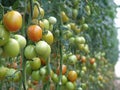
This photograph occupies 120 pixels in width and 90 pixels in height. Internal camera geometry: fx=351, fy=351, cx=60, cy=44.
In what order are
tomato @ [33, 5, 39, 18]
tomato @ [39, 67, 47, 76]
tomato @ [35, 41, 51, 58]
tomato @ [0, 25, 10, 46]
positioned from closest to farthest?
tomato @ [0, 25, 10, 46]
tomato @ [35, 41, 51, 58]
tomato @ [33, 5, 39, 18]
tomato @ [39, 67, 47, 76]

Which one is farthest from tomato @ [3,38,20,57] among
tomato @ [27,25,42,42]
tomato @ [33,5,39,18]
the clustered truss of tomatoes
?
tomato @ [33,5,39,18]

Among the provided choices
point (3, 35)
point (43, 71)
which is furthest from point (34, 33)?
point (43, 71)

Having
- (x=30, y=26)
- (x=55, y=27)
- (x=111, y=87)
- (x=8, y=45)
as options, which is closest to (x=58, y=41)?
(x=55, y=27)

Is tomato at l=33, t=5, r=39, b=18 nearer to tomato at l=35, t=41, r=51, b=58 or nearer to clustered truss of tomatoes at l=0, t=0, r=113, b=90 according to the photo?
clustered truss of tomatoes at l=0, t=0, r=113, b=90

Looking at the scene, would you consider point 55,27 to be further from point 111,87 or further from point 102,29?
point 111,87

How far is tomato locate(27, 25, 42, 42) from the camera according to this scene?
4.03ft

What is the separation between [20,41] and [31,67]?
1.16 feet

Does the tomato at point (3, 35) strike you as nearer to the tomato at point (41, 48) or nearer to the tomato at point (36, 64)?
the tomato at point (41, 48)

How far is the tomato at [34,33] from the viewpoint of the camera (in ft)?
4.03

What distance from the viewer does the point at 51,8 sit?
2.13m

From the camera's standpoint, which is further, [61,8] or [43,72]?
[61,8]

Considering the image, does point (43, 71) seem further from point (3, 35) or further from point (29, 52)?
point (3, 35)

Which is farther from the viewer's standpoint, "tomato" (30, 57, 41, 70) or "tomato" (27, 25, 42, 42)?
"tomato" (30, 57, 41, 70)

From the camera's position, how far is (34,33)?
1.21 m
